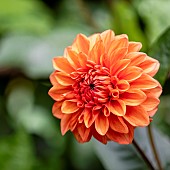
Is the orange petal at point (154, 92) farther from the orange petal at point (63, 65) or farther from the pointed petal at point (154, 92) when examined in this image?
the orange petal at point (63, 65)

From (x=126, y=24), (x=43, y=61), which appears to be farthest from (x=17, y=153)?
(x=126, y=24)

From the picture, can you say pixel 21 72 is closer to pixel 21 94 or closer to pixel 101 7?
pixel 21 94

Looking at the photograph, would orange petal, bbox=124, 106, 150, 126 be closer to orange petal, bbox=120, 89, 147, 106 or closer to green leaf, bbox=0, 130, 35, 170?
orange petal, bbox=120, 89, 147, 106

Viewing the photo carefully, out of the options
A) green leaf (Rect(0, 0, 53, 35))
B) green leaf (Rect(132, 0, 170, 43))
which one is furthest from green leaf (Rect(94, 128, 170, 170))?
green leaf (Rect(0, 0, 53, 35))

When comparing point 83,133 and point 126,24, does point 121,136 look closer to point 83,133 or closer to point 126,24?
point 83,133

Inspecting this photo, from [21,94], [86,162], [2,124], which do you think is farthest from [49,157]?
[21,94]

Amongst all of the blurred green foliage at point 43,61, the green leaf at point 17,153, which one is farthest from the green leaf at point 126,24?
the green leaf at point 17,153
